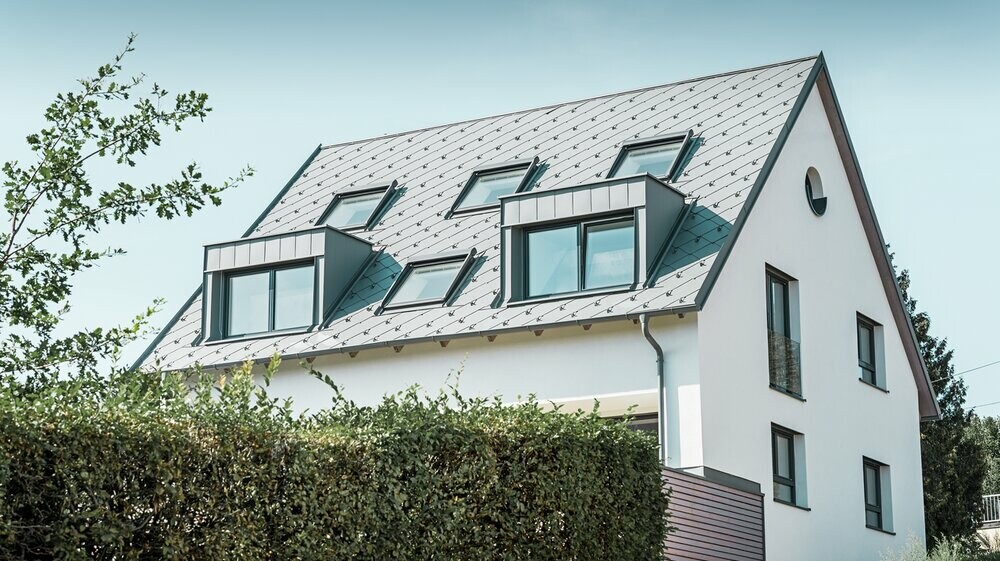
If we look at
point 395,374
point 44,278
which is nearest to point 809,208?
point 395,374

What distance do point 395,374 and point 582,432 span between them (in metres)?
8.23

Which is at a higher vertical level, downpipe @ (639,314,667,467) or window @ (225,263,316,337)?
window @ (225,263,316,337)

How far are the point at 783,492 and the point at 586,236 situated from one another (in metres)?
4.96

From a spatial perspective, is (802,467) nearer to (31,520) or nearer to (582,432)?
(582,432)

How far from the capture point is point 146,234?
11625 millimetres

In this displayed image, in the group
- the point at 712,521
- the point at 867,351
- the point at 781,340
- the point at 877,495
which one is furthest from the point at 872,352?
the point at 712,521

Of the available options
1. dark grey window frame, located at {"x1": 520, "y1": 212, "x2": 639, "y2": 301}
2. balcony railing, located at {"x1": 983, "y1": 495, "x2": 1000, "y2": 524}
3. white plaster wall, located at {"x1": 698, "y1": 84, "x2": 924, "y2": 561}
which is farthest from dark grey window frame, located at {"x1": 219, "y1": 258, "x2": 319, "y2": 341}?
balcony railing, located at {"x1": 983, "y1": 495, "x2": 1000, "y2": 524}

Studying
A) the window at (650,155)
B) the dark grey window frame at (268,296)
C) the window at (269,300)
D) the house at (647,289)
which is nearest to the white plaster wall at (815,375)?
the house at (647,289)

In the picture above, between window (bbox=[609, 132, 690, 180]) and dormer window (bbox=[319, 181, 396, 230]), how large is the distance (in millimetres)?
4628

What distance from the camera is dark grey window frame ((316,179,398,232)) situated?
24.3 m

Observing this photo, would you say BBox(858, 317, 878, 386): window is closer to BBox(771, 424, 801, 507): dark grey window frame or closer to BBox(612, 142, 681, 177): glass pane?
BBox(771, 424, 801, 507): dark grey window frame

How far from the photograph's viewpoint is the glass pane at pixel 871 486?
24.1 metres

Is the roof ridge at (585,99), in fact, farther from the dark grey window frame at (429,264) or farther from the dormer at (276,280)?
the dark grey window frame at (429,264)

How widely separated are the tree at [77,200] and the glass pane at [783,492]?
1151 centimetres
